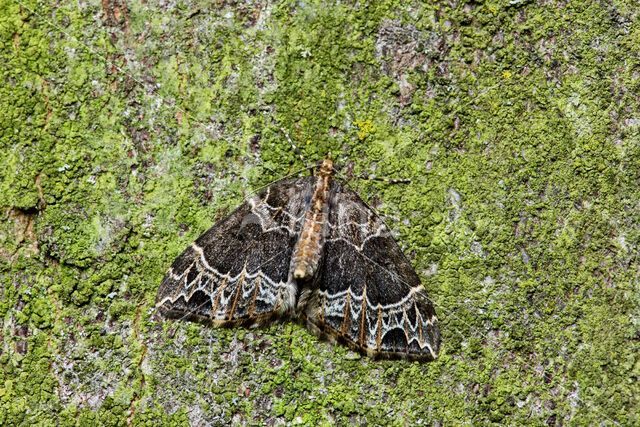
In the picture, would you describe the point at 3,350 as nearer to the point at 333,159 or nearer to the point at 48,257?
the point at 48,257

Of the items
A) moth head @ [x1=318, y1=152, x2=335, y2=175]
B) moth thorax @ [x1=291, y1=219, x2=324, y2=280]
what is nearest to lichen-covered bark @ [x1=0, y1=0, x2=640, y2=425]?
moth head @ [x1=318, y1=152, x2=335, y2=175]

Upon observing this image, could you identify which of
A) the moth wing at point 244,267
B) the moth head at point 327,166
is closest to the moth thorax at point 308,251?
the moth wing at point 244,267

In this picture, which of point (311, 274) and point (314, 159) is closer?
point (311, 274)

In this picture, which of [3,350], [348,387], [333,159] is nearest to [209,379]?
[348,387]

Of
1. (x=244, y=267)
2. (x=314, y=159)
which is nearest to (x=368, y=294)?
(x=244, y=267)

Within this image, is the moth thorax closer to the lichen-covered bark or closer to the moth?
the moth

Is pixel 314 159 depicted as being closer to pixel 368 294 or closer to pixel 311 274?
pixel 311 274

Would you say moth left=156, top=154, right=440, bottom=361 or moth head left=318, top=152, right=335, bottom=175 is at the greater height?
moth head left=318, top=152, right=335, bottom=175
